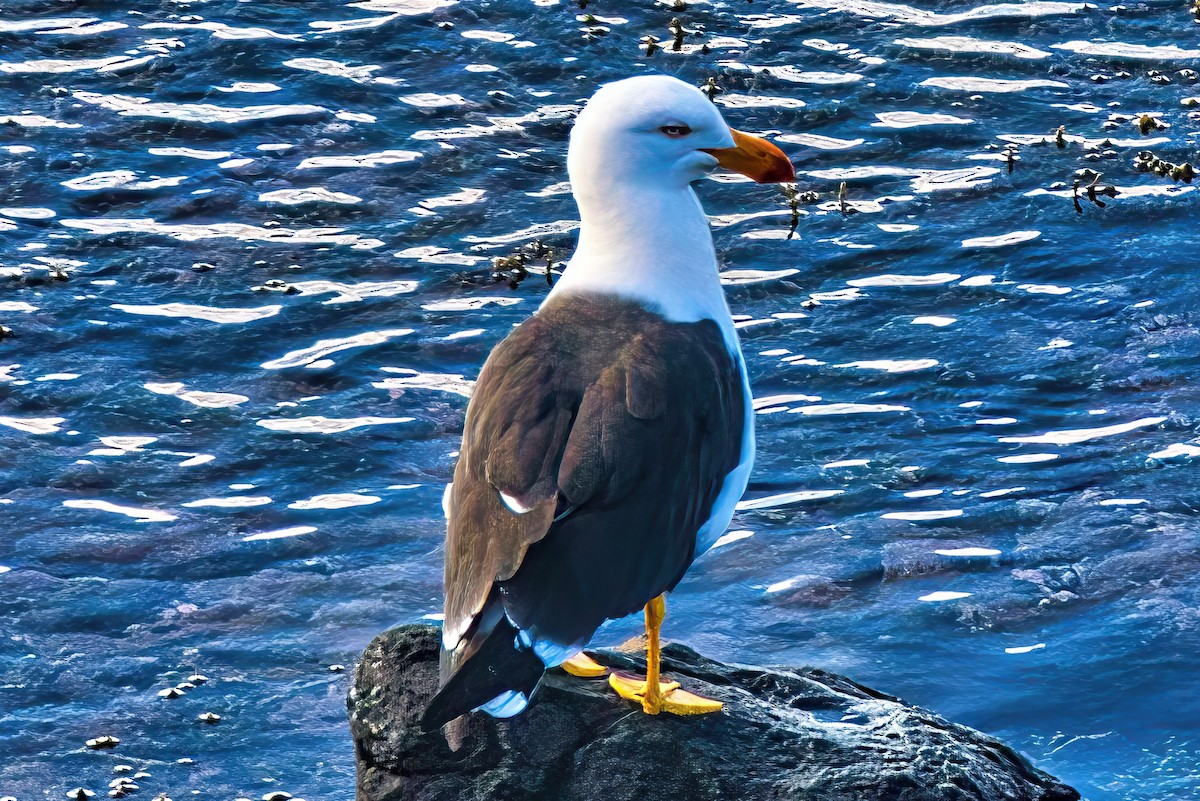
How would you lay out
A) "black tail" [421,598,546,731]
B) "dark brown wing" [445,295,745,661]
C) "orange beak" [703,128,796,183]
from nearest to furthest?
"black tail" [421,598,546,731] < "dark brown wing" [445,295,745,661] < "orange beak" [703,128,796,183]

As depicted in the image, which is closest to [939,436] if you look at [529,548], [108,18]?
[529,548]

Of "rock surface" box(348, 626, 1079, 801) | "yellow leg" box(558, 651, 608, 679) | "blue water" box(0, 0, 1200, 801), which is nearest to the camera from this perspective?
"rock surface" box(348, 626, 1079, 801)

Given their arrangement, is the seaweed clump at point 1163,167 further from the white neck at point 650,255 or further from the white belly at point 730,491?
the white belly at point 730,491

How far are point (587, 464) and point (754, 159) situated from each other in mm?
1721

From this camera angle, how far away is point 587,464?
5613 millimetres

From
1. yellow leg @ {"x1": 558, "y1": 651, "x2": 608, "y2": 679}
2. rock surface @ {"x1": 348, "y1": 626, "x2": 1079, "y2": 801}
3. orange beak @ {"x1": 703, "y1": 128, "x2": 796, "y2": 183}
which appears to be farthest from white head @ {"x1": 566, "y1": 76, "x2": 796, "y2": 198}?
rock surface @ {"x1": 348, "y1": 626, "x2": 1079, "y2": 801}

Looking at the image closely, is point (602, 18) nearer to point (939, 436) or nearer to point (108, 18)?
point (108, 18)

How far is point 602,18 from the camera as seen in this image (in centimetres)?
1641

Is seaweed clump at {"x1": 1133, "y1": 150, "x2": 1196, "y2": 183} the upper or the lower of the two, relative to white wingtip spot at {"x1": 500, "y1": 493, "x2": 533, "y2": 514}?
lower

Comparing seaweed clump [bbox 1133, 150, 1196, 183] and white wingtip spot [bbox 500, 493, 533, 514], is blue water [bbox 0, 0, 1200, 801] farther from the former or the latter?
white wingtip spot [bbox 500, 493, 533, 514]

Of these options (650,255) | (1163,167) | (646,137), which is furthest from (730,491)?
(1163,167)

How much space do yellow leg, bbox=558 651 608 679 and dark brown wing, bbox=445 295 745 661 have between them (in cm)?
81

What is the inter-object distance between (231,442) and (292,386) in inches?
31.3

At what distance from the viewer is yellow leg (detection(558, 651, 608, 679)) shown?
255 inches
